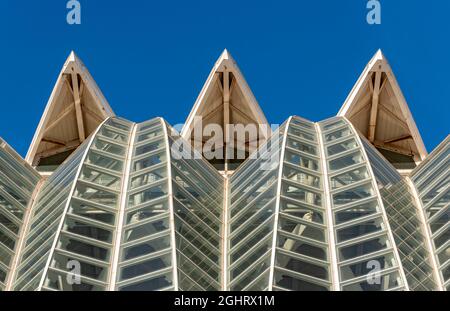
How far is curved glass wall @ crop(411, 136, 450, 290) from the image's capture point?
42.4m

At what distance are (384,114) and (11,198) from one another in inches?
1099

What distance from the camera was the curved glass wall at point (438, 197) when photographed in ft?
139

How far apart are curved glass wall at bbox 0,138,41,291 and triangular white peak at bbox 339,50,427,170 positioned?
2161 cm

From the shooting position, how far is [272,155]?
48906 millimetres

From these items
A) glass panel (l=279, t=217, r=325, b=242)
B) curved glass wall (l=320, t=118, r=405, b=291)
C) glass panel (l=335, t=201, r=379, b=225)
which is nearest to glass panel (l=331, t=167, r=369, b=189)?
curved glass wall (l=320, t=118, r=405, b=291)

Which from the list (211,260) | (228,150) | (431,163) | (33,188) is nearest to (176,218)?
(211,260)

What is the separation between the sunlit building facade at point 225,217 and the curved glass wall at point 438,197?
0.06 metres

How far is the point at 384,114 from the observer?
226ft

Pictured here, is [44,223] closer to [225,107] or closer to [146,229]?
[146,229]

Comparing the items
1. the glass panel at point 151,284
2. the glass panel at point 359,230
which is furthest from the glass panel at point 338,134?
the glass panel at point 151,284

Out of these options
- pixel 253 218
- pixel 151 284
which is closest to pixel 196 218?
pixel 253 218

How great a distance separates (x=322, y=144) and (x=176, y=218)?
33.3 feet

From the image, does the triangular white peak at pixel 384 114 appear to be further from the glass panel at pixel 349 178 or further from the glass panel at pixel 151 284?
the glass panel at pixel 151 284
